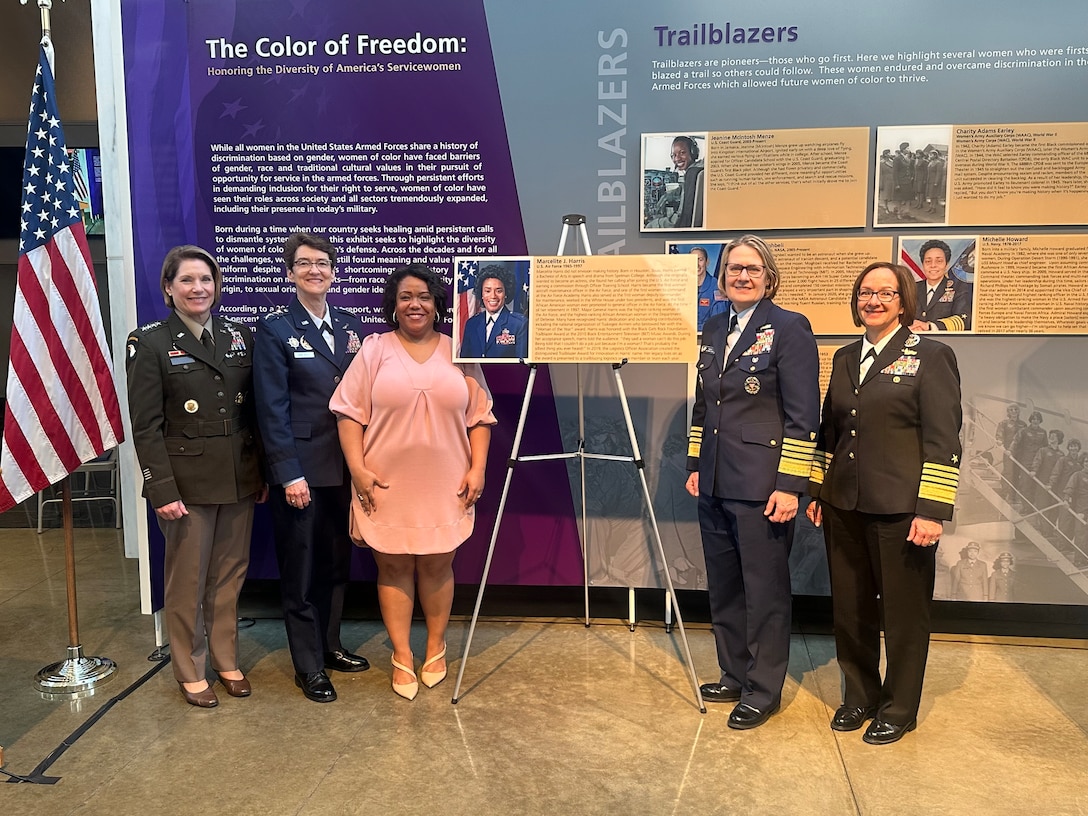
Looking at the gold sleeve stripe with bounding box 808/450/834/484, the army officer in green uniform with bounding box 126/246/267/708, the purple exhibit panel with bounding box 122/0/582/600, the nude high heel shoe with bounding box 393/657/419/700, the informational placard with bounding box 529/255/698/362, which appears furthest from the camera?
the purple exhibit panel with bounding box 122/0/582/600

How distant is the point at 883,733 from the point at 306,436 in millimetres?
2341

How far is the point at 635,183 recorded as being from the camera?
3.63 m

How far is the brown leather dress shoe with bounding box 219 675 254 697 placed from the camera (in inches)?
126

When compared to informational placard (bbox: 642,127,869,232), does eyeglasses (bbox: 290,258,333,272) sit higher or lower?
lower

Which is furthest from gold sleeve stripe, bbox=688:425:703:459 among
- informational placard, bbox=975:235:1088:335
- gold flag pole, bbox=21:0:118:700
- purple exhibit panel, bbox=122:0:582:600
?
gold flag pole, bbox=21:0:118:700

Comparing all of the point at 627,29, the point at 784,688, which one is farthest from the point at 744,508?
the point at 627,29

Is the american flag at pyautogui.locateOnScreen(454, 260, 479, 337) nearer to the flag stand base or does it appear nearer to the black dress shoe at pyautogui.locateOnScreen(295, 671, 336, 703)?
the black dress shoe at pyautogui.locateOnScreen(295, 671, 336, 703)

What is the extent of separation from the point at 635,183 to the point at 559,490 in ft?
4.81

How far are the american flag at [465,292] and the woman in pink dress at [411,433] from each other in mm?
77

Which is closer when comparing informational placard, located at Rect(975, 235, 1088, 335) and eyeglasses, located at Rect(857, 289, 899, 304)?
eyeglasses, located at Rect(857, 289, 899, 304)

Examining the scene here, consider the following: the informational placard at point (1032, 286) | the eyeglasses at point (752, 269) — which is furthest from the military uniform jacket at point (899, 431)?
the informational placard at point (1032, 286)

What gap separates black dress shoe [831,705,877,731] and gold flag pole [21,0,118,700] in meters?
2.92

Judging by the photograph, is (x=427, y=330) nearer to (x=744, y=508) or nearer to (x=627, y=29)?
(x=744, y=508)

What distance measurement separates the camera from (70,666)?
3398 mm
